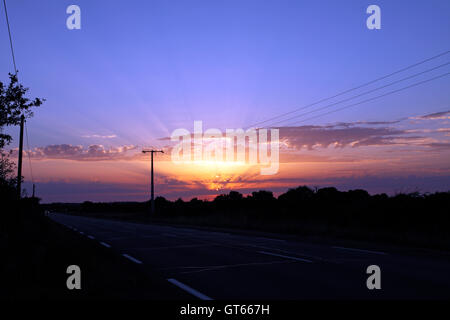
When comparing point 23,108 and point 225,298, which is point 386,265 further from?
point 23,108

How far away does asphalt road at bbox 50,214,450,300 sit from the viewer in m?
8.57

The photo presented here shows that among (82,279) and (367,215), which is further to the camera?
(367,215)

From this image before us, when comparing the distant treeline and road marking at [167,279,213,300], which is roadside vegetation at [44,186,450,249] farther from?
road marking at [167,279,213,300]

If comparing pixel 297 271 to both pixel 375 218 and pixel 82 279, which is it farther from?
pixel 375 218

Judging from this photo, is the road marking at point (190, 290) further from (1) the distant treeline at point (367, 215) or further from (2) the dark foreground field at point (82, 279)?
(1) the distant treeline at point (367, 215)

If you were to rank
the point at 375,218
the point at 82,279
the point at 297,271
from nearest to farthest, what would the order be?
the point at 82,279 < the point at 297,271 < the point at 375,218

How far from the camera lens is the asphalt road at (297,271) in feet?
28.1

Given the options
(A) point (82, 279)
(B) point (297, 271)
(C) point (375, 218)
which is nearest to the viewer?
(A) point (82, 279)

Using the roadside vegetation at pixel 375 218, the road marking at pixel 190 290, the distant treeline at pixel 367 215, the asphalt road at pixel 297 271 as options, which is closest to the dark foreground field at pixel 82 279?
the road marking at pixel 190 290

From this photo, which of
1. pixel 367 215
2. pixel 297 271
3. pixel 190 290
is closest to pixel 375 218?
pixel 367 215

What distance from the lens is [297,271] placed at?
1127 centimetres
